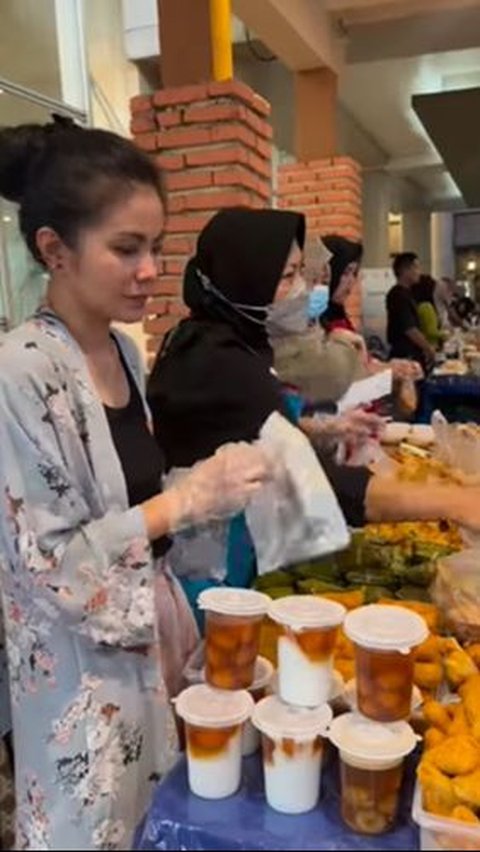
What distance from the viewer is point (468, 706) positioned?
113cm

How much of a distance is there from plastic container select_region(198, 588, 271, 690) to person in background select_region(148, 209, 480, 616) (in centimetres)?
33

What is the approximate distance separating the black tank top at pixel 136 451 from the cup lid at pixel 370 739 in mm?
372

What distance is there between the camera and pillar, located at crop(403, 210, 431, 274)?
45.4 feet

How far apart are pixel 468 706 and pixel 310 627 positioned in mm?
283

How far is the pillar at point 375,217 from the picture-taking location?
34.6 feet

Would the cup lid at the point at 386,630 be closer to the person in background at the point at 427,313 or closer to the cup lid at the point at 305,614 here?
the cup lid at the point at 305,614

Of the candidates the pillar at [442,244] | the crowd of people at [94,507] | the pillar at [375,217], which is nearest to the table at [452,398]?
the crowd of people at [94,507]

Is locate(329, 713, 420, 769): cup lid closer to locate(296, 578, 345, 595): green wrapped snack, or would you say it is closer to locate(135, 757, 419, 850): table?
locate(135, 757, 419, 850): table

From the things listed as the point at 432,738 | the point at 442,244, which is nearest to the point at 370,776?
the point at 432,738

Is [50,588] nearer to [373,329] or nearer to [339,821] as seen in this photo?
[339,821]

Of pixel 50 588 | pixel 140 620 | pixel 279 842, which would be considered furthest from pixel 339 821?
pixel 50 588

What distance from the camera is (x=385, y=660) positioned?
991 mm

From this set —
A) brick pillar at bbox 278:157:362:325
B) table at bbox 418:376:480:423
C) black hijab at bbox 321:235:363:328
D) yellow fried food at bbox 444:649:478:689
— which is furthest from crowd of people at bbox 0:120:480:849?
brick pillar at bbox 278:157:362:325

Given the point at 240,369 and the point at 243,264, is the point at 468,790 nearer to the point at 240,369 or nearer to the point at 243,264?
the point at 240,369
